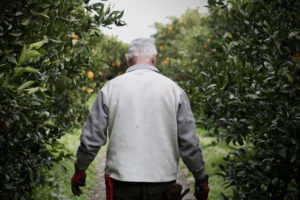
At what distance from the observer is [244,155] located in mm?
2277

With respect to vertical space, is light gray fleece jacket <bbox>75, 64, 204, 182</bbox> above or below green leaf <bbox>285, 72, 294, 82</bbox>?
below

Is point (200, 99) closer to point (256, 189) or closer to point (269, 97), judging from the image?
point (269, 97)

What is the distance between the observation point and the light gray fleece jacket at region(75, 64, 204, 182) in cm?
204

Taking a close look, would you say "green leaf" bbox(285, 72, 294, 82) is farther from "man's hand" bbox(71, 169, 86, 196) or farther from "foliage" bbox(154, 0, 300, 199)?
"man's hand" bbox(71, 169, 86, 196)

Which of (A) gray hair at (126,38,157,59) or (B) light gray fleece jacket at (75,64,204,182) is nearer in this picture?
(B) light gray fleece jacket at (75,64,204,182)

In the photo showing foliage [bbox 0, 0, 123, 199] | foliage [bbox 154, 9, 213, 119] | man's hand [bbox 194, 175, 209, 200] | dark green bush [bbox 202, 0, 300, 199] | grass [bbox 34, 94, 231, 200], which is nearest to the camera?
foliage [bbox 0, 0, 123, 199]

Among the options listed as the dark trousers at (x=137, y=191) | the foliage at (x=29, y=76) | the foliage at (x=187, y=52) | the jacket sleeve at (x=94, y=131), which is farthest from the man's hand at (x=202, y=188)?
the foliage at (x=29, y=76)

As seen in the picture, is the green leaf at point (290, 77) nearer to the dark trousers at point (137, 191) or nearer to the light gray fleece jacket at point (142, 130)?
the light gray fleece jacket at point (142, 130)

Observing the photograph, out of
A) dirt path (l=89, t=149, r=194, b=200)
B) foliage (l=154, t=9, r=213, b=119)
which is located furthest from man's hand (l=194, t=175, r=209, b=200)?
dirt path (l=89, t=149, r=194, b=200)

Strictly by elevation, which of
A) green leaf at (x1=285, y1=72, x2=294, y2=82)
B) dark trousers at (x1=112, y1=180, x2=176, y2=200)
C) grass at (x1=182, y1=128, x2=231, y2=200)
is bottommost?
grass at (x1=182, y1=128, x2=231, y2=200)

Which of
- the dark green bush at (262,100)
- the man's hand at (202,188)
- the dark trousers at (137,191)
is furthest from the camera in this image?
the man's hand at (202,188)

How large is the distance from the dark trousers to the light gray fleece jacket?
0.19ft

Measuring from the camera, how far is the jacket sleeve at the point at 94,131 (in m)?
2.11

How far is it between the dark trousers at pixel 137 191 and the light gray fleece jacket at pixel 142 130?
0.19ft
